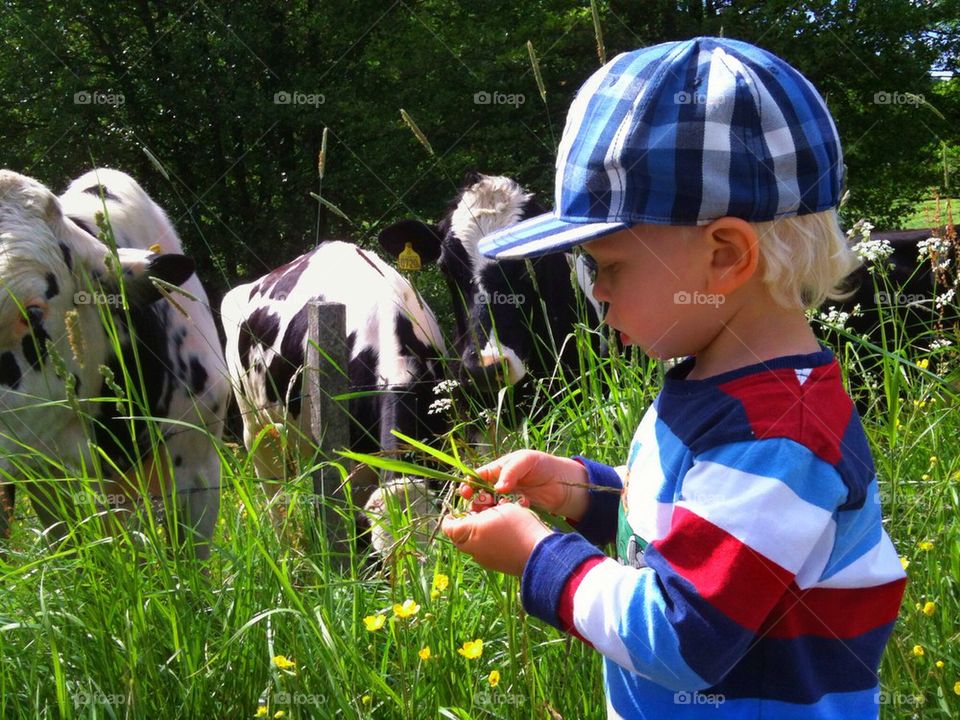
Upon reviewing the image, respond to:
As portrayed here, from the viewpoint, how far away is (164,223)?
500 centimetres

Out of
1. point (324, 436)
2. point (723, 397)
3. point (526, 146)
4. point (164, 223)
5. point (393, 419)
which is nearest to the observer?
point (723, 397)

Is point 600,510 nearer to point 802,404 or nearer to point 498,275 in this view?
point 802,404

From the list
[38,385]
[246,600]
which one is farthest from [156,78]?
[246,600]

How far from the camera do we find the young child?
1.25 meters

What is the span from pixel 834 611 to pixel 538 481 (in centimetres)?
50

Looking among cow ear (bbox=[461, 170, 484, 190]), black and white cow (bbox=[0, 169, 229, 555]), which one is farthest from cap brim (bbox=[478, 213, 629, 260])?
cow ear (bbox=[461, 170, 484, 190])

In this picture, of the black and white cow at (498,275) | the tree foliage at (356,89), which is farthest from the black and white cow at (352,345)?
the tree foliage at (356,89)

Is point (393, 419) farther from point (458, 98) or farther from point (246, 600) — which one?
point (458, 98)

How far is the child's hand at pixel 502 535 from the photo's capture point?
143 centimetres

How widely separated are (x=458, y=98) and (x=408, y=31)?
148 cm

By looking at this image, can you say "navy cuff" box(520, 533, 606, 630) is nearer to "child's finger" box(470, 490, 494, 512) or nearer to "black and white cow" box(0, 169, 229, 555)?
"child's finger" box(470, 490, 494, 512)

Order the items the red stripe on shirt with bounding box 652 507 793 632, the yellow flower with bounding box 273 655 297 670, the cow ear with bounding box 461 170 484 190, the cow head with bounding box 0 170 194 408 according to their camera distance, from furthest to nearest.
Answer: the cow ear with bounding box 461 170 484 190
the cow head with bounding box 0 170 194 408
the yellow flower with bounding box 273 655 297 670
the red stripe on shirt with bounding box 652 507 793 632

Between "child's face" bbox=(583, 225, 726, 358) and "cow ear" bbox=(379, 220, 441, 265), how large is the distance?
3.94m

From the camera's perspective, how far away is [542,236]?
1.53 metres
